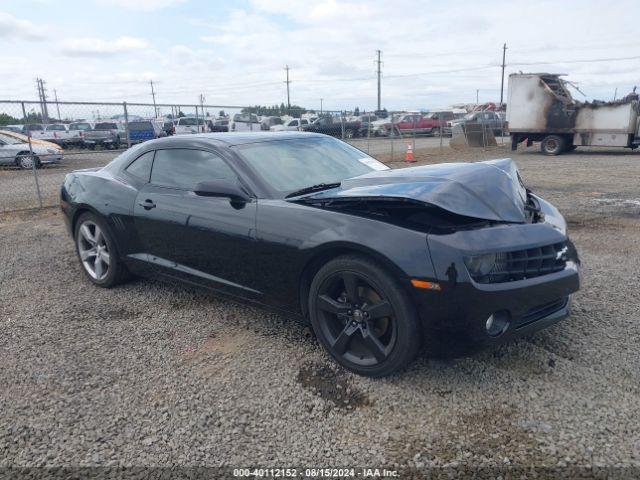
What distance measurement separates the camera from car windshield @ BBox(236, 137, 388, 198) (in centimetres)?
359

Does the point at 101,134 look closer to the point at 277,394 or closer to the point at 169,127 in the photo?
the point at 169,127

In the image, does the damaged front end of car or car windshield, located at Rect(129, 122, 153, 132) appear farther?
car windshield, located at Rect(129, 122, 153, 132)

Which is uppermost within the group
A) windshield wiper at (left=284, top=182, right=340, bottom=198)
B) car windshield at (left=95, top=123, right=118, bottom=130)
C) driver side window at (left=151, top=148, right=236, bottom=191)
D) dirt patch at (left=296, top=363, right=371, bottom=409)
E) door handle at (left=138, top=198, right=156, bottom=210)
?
car windshield at (left=95, top=123, right=118, bottom=130)

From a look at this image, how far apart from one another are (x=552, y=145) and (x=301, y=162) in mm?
15943

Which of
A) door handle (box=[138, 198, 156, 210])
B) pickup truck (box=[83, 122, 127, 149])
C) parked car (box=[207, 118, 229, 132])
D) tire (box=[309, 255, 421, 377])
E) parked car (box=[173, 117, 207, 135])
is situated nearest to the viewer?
tire (box=[309, 255, 421, 377])

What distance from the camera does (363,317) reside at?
9.54 ft

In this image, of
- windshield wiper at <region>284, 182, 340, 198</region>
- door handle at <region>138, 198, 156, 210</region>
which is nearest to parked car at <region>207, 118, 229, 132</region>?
door handle at <region>138, 198, 156, 210</region>

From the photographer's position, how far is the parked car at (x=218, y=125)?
28000 millimetres

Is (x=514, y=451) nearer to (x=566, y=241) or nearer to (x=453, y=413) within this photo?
(x=453, y=413)

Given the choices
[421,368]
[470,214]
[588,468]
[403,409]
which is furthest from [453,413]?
[470,214]

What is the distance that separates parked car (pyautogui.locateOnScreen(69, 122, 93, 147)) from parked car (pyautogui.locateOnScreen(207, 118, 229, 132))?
626 centimetres

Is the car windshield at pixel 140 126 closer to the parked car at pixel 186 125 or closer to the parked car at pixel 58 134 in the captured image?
the parked car at pixel 186 125

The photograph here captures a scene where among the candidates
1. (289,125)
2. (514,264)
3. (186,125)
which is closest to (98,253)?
(514,264)

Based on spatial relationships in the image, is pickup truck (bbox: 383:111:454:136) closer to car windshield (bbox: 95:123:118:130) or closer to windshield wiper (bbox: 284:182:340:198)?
car windshield (bbox: 95:123:118:130)
